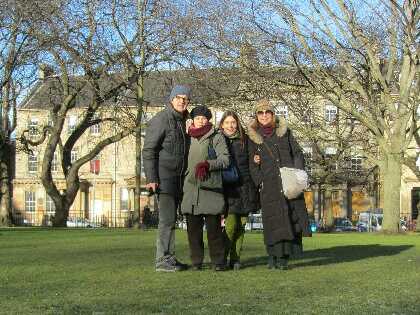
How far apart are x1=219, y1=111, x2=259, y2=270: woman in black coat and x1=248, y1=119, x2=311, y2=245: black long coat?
0.10 m

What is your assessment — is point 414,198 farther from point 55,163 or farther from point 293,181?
point 293,181

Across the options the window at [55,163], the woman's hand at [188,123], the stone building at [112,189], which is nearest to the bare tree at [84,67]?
the stone building at [112,189]

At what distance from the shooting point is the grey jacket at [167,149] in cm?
925

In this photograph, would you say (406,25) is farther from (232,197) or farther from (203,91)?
(232,197)

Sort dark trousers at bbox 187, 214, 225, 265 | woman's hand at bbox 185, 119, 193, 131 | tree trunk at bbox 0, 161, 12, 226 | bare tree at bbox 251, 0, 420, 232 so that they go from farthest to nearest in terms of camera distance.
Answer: tree trunk at bbox 0, 161, 12, 226 → bare tree at bbox 251, 0, 420, 232 → woman's hand at bbox 185, 119, 193, 131 → dark trousers at bbox 187, 214, 225, 265

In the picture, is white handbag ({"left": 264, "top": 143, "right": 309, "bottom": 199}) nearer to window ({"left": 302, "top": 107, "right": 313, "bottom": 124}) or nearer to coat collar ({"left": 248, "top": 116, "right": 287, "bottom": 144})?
coat collar ({"left": 248, "top": 116, "right": 287, "bottom": 144})

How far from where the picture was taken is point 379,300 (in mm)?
6688

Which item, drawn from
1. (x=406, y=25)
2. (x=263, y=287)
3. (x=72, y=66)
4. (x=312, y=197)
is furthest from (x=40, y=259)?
(x=312, y=197)

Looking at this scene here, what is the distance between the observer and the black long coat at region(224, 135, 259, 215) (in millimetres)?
9656

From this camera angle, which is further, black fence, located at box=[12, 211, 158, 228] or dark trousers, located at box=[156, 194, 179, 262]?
black fence, located at box=[12, 211, 158, 228]

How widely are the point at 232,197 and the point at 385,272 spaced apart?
197cm

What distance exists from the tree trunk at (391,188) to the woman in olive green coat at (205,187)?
17.2 m

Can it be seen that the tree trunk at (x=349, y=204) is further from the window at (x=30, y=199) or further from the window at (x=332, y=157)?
the window at (x=30, y=199)

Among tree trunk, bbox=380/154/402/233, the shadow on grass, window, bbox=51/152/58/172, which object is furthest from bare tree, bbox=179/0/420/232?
window, bbox=51/152/58/172
